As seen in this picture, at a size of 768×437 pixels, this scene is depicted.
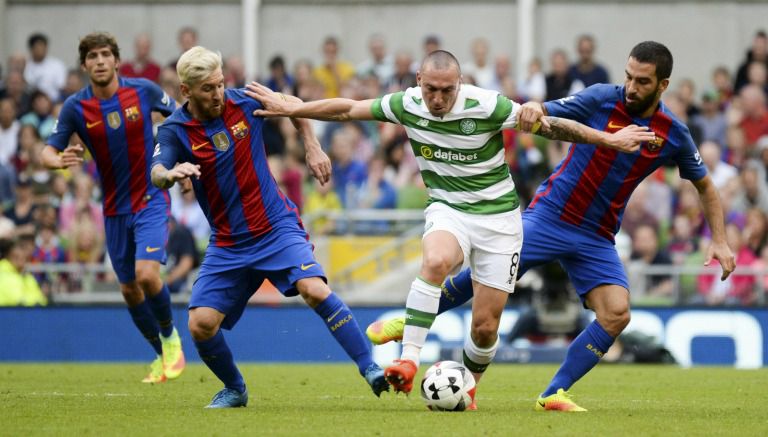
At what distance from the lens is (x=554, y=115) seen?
9.45m

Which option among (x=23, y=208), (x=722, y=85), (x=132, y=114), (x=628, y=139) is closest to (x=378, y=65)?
(x=722, y=85)

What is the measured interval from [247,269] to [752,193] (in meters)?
11.1

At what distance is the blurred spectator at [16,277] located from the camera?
57.7 ft

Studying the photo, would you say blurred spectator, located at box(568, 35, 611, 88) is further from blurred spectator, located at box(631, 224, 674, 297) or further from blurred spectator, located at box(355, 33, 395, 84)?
blurred spectator, located at box(631, 224, 674, 297)

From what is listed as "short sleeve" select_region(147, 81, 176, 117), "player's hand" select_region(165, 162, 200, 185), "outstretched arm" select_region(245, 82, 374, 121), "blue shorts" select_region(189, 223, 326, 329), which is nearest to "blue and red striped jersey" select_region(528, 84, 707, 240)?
"outstretched arm" select_region(245, 82, 374, 121)

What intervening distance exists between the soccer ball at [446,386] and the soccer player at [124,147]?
365 cm

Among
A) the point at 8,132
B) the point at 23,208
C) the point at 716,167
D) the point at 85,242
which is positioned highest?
the point at 716,167

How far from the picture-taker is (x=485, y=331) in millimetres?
9484

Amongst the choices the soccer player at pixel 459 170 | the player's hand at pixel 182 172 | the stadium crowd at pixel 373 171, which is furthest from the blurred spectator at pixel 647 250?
the player's hand at pixel 182 172

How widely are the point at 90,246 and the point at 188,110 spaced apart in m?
9.69

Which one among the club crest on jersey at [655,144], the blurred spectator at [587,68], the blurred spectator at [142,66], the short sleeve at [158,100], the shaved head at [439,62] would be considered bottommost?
the blurred spectator at [142,66]

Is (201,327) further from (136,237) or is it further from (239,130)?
(136,237)

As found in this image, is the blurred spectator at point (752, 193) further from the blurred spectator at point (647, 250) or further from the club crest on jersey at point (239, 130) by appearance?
the club crest on jersey at point (239, 130)

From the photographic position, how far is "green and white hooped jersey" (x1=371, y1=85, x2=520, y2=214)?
9.23 metres
